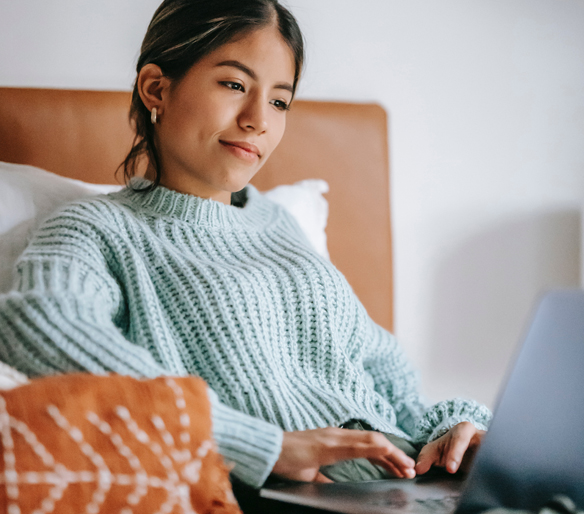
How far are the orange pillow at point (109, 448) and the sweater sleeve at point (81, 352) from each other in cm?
7

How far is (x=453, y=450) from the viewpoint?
0.72m

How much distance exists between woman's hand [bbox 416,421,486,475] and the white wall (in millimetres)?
876

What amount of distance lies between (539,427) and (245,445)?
31 centimetres

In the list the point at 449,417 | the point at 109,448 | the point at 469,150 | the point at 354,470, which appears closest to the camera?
the point at 109,448

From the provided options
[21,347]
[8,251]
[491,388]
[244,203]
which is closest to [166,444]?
[21,347]

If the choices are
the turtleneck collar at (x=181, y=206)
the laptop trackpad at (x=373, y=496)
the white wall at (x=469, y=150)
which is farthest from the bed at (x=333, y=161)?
the laptop trackpad at (x=373, y=496)

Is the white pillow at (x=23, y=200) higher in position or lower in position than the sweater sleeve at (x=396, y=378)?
higher

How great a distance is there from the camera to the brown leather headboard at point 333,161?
3.73 ft

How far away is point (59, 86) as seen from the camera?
1194 mm

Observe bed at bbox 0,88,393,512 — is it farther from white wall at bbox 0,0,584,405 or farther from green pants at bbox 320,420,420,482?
green pants at bbox 320,420,420,482

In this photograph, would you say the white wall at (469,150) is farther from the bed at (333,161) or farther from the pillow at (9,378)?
the pillow at (9,378)

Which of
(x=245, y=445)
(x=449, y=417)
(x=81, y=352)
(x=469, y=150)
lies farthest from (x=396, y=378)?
(x=469, y=150)

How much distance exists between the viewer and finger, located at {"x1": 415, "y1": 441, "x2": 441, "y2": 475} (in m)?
0.71

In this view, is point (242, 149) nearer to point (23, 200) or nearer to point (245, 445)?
point (23, 200)
